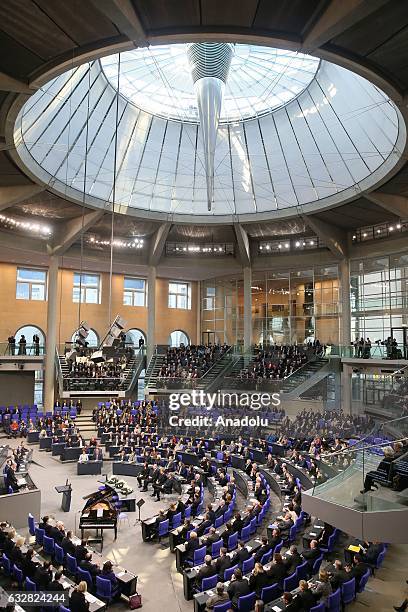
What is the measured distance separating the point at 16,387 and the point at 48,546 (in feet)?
71.5

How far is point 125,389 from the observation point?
97.0 feet

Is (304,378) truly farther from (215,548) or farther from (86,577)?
(86,577)

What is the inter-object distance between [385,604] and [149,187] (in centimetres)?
2357

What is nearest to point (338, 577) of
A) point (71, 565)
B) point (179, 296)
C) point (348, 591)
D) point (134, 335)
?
point (348, 591)

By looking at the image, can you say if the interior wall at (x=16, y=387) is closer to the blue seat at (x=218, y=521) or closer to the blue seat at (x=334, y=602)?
the blue seat at (x=218, y=521)

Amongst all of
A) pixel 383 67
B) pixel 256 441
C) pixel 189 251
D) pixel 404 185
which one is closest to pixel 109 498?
pixel 256 441

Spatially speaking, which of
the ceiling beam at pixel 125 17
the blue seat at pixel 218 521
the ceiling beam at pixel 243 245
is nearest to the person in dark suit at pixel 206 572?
→ the blue seat at pixel 218 521

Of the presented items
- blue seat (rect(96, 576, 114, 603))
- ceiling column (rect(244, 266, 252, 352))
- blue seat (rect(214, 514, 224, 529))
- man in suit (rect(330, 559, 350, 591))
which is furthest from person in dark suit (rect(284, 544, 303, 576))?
ceiling column (rect(244, 266, 252, 352))

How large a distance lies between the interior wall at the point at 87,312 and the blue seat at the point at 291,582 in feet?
74.3

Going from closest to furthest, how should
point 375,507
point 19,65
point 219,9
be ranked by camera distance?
point 375,507
point 219,9
point 19,65

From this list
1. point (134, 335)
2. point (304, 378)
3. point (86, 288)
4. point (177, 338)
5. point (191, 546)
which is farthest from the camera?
point (177, 338)

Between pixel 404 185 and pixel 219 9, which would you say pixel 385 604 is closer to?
pixel 219 9

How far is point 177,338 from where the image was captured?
4006cm

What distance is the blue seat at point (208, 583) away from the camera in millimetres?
9633
